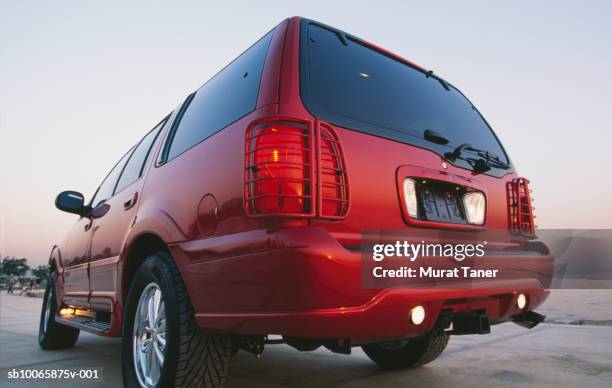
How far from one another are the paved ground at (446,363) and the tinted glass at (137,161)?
1.43 m

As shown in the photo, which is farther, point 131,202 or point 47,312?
point 47,312

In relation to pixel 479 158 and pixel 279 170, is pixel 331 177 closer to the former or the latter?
pixel 279 170

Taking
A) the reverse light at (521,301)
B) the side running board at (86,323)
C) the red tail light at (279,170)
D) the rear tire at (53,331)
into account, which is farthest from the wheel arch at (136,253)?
the rear tire at (53,331)

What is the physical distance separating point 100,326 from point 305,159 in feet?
7.30

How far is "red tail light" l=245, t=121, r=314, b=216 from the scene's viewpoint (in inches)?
63.2

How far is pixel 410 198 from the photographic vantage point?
6.36 ft

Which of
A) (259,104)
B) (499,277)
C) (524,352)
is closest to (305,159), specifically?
(259,104)

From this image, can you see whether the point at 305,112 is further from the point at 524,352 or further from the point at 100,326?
the point at 524,352

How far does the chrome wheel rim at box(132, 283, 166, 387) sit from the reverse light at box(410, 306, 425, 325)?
3.98 ft

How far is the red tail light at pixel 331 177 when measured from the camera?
1657mm

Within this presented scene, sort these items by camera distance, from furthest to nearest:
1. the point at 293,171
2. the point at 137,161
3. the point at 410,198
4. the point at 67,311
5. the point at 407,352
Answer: the point at 67,311, the point at 137,161, the point at 407,352, the point at 410,198, the point at 293,171

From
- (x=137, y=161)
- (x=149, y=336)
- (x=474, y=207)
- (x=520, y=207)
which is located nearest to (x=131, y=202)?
(x=137, y=161)

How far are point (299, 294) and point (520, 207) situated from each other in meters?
1.55

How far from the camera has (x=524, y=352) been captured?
3.87m
